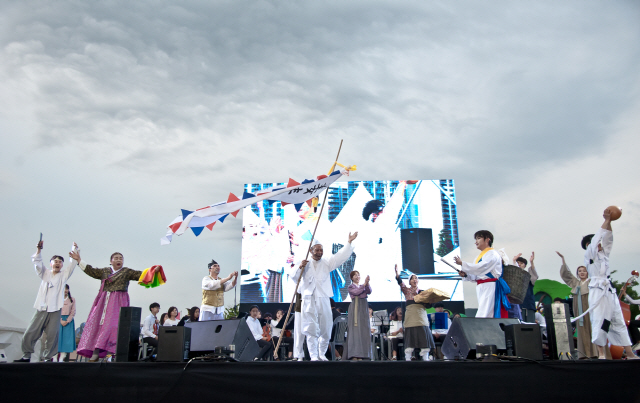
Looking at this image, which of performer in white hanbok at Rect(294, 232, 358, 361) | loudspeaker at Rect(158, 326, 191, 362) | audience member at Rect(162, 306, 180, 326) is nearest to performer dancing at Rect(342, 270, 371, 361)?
performer in white hanbok at Rect(294, 232, 358, 361)

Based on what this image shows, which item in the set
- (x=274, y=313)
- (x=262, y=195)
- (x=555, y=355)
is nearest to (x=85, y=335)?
(x=262, y=195)

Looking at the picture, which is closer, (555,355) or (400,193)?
(555,355)

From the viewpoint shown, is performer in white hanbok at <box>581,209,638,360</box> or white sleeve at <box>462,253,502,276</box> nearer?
white sleeve at <box>462,253,502,276</box>

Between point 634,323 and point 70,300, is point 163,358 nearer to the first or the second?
point 70,300

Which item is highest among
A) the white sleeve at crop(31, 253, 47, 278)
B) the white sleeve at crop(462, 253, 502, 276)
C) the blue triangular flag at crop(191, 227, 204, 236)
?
the blue triangular flag at crop(191, 227, 204, 236)

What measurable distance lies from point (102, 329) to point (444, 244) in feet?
35.7

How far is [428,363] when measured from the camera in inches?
143

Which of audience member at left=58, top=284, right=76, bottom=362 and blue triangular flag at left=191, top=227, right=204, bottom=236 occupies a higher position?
blue triangular flag at left=191, top=227, right=204, bottom=236

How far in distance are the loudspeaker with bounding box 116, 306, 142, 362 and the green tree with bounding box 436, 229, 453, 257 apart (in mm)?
Result: 11586

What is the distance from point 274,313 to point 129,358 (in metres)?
10.5

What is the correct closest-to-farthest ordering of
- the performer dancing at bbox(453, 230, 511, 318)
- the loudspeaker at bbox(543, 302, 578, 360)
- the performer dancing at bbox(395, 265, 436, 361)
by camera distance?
1. the loudspeaker at bbox(543, 302, 578, 360)
2. the performer dancing at bbox(453, 230, 511, 318)
3. the performer dancing at bbox(395, 265, 436, 361)

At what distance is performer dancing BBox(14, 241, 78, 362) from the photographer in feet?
22.0

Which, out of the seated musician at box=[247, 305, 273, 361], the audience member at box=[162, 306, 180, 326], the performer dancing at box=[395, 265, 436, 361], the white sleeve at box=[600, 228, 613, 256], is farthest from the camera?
the audience member at box=[162, 306, 180, 326]

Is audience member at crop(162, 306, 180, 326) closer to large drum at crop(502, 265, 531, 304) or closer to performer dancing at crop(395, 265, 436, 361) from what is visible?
performer dancing at crop(395, 265, 436, 361)
